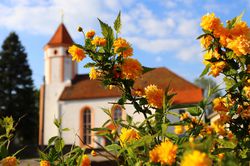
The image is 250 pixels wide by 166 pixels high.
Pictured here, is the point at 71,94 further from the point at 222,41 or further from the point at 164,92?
the point at 164,92

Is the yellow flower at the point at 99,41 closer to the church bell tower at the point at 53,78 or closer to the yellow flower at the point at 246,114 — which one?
the yellow flower at the point at 246,114

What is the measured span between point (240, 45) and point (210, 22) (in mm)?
167

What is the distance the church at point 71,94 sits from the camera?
3048 centimetres

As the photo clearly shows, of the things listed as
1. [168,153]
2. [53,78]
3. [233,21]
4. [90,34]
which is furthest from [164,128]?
[53,78]

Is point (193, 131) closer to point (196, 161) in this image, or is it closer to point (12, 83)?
point (196, 161)

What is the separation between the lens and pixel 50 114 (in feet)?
108

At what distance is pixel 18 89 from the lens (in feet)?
114

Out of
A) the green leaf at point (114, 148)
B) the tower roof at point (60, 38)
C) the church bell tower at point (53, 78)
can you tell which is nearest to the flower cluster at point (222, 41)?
the green leaf at point (114, 148)

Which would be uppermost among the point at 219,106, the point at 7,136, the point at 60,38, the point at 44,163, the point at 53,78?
the point at 60,38

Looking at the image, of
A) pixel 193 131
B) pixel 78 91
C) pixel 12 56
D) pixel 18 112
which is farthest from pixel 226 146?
pixel 12 56

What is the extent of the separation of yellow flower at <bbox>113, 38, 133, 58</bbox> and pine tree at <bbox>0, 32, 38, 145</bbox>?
33.0 metres

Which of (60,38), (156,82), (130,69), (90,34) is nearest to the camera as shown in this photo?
(130,69)

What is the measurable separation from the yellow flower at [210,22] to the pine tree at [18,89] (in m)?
33.0

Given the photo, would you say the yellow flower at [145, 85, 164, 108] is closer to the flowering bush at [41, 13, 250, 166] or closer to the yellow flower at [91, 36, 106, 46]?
the flowering bush at [41, 13, 250, 166]
